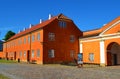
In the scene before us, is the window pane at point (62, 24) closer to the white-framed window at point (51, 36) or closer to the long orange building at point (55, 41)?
the long orange building at point (55, 41)

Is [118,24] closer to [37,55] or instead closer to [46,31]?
[46,31]

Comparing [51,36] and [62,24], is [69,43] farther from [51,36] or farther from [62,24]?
[51,36]

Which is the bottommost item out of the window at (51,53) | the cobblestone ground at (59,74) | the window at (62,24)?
the cobblestone ground at (59,74)

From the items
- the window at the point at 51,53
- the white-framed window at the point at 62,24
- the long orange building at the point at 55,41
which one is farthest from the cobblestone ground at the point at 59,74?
the white-framed window at the point at 62,24

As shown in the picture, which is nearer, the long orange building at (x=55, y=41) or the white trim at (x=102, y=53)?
the white trim at (x=102, y=53)

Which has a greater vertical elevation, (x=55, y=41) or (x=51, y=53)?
(x=55, y=41)

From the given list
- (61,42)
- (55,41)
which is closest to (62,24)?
(61,42)

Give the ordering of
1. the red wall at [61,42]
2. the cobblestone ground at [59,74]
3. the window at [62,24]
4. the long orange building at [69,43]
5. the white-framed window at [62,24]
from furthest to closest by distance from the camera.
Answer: the window at [62,24]
the white-framed window at [62,24]
the red wall at [61,42]
the long orange building at [69,43]
the cobblestone ground at [59,74]

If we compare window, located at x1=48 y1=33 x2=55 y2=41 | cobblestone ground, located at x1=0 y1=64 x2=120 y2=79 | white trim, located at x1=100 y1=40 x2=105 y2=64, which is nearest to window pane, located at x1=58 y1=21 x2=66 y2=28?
window, located at x1=48 y1=33 x2=55 y2=41

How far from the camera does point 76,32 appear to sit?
152 ft

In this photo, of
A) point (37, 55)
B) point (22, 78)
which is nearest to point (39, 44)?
point (37, 55)

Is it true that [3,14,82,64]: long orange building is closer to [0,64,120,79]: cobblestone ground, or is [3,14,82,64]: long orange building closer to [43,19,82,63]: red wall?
[43,19,82,63]: red wall

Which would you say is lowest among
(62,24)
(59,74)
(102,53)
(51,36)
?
(59,74)

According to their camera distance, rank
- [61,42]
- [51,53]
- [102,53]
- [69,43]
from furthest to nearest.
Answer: [69,43] < [61,42] < [51,53] < [102,53]
